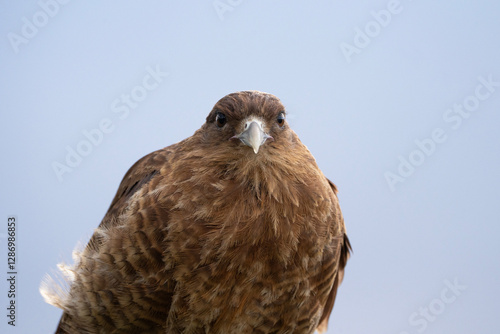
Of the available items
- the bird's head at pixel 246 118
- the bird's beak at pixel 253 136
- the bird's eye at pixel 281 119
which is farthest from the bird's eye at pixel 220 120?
the bird's eye at pixel 281 119

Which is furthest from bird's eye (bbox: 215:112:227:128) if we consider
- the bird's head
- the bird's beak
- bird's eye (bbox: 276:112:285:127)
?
bird's eye (bbox: 276:112:285:127)

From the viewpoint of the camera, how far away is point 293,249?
3.66 m

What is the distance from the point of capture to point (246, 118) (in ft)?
Result: 12.1

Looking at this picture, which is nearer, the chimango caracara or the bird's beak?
the bird's beak

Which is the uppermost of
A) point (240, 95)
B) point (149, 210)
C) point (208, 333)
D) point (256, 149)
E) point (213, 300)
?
point (240, 95)

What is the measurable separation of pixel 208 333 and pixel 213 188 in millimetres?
1031

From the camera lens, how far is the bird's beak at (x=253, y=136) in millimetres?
3467

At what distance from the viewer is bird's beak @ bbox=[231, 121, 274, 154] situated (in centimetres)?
347

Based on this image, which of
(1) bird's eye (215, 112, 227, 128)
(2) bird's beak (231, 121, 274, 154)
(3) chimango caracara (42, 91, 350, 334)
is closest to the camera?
(2) bird's beak (231, 121, 274, 154)

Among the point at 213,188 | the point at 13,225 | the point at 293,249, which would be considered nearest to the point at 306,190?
the point at 293,249

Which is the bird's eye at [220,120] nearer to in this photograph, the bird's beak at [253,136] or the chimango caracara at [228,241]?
the chimango caracara at [228,241]

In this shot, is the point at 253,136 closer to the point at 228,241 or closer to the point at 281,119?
the point at 281,119

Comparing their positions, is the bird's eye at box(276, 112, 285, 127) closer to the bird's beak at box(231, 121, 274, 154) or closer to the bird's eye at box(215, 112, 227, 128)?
the bird's beak at box(231, 121, 274, 154)

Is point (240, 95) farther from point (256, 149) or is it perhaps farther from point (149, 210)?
point (149, 210)
